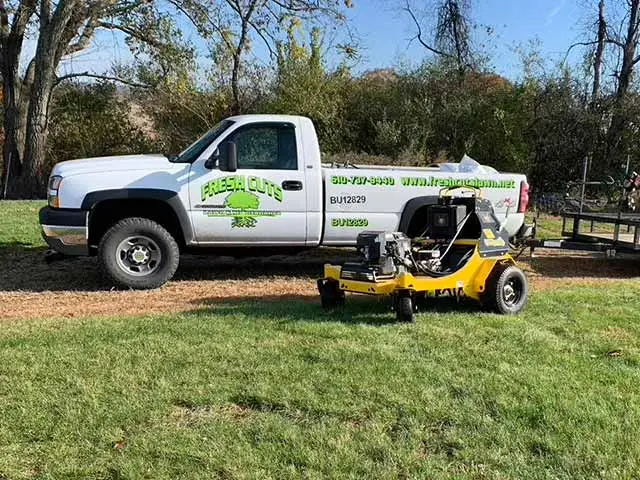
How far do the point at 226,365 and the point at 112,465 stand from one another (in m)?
1.44

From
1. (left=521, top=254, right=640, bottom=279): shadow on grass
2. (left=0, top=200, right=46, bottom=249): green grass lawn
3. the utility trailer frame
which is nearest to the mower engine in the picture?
Result: the utility trailer frame

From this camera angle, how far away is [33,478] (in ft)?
10.5

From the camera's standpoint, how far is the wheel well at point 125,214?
7.62 metres

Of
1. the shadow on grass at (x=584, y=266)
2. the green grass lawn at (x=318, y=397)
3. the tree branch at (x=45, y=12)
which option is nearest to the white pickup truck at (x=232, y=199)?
the shadow on grass at (x=584, y=266)

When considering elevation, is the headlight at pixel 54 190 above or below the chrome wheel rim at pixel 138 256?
above

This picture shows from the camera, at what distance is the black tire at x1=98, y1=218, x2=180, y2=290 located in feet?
24.3

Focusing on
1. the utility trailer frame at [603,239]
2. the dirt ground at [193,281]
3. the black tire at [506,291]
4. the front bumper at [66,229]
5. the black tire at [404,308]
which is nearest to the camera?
the black tire at [404,308]

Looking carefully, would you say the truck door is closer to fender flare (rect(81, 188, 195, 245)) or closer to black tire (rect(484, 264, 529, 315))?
fender flare (rect(81, 188, 195, 245))

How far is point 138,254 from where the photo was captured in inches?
297

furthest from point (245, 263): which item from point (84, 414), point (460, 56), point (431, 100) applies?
point (460, 56)

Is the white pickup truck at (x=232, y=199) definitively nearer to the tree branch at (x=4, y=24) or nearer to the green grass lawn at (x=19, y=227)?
the green grass lawn at (x=19, y=227)

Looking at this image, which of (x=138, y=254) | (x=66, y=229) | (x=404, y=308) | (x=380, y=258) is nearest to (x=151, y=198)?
(x=138, y=254)

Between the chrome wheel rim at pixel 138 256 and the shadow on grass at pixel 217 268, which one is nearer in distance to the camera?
the chrome wheel rim at pixel 138 256

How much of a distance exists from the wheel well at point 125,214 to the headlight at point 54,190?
389 mm
